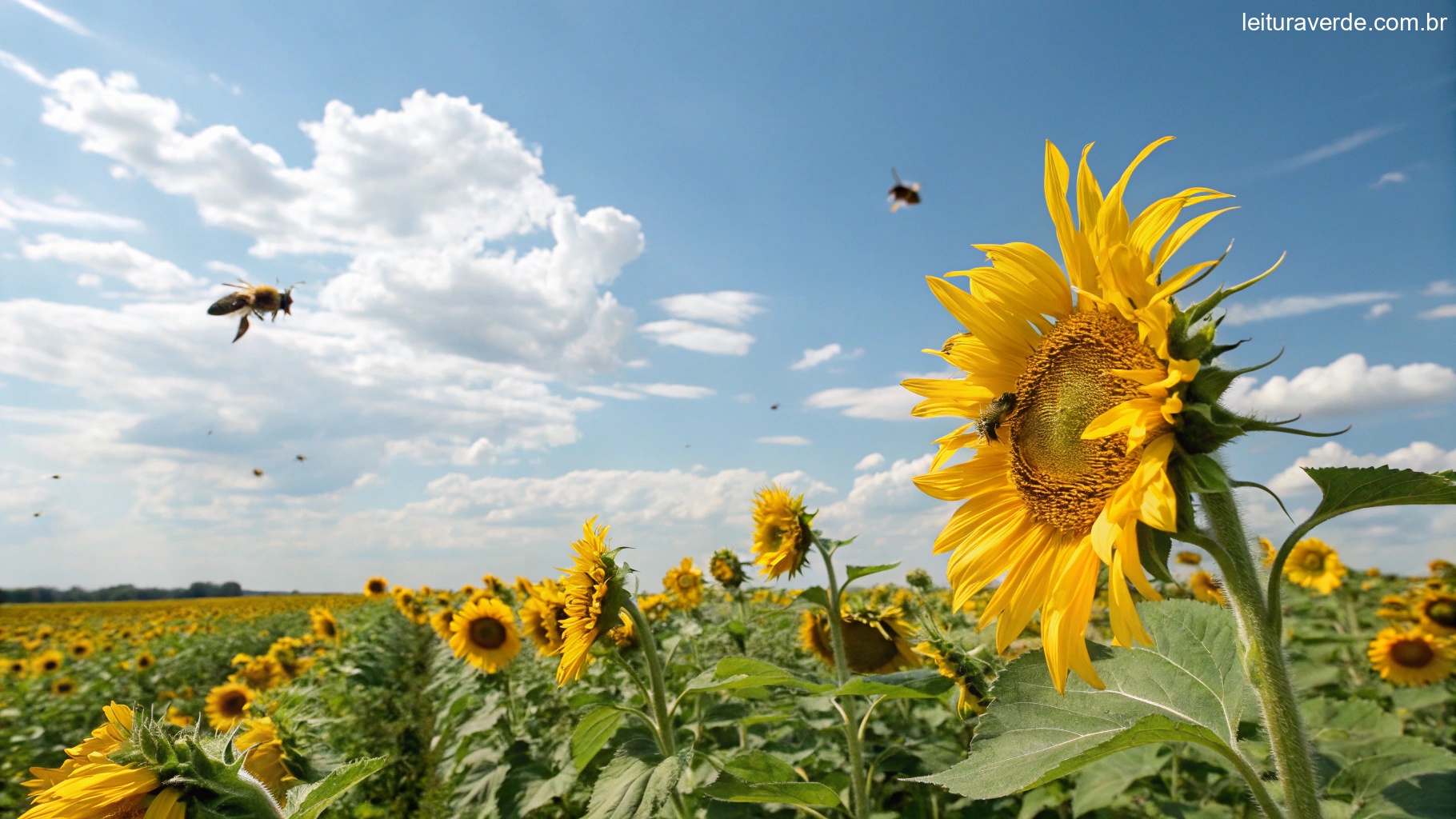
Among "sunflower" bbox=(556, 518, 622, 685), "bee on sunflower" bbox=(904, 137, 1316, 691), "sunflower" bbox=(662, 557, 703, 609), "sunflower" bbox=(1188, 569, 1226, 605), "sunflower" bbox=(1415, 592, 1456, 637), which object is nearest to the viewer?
"bee on sunflower" bbox=(904, 137, 1316, 691)

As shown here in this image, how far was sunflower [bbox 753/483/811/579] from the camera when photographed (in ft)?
13.5

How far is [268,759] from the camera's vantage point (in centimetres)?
286

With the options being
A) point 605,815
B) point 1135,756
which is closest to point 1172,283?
point 605,815

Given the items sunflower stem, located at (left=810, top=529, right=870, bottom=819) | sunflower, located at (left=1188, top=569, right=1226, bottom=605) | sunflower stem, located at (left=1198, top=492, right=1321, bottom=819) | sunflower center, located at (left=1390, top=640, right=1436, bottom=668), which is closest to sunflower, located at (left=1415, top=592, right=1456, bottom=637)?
sunflower center, located at (left=1390, top=640, right=1436, bottom=668)

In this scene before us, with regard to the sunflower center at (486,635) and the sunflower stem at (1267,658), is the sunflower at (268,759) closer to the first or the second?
the sunflower stem at (1267,658)

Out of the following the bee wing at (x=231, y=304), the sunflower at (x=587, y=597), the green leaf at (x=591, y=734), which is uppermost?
the bee wing at (x=231, y=304)

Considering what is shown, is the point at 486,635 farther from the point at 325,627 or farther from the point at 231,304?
the point at 325,627

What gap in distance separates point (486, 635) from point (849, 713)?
460 cm

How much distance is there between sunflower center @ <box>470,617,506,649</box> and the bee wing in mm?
3705

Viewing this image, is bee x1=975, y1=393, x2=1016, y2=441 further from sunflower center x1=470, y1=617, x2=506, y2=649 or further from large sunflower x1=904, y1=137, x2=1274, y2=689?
sunflower center x1=470, y1=617, x2=506, y2=649

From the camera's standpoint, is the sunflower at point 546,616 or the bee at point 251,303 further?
the bee at point 251,303

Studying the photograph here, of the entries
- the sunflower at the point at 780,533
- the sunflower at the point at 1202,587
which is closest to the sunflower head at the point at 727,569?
the sunflower at the point at 780,533

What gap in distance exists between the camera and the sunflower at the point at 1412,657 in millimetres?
5312

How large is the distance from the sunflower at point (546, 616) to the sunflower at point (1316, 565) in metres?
7.14
